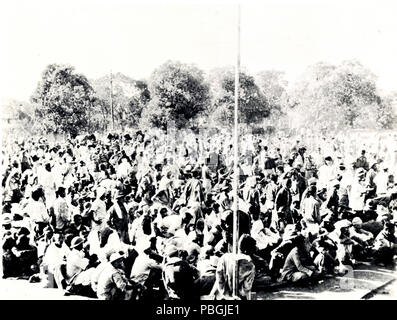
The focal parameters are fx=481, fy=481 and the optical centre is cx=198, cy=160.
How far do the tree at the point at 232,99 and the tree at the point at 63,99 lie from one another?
2109 mm

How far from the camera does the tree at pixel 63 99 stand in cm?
755

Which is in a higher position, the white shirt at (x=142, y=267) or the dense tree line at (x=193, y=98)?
the dense tree line at (x=193, y=98)

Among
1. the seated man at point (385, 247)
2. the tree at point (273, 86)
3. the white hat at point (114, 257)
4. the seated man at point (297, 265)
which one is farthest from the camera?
the tree at point (273, 86)

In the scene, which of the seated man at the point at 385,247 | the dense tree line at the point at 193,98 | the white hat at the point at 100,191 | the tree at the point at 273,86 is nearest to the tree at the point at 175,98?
the dense tree line at the point at 193,98

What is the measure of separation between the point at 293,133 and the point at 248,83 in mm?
2066

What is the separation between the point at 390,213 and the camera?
7816 mm

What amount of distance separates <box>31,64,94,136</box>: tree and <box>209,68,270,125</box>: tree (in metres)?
2.11

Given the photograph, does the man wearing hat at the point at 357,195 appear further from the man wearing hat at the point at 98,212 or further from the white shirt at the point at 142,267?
the man wearing hat at the point at 98,212

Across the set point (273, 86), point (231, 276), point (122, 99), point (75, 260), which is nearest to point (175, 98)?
point (122, 99)

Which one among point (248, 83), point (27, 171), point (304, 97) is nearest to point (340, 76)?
point (304, 97)

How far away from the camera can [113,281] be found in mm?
5746

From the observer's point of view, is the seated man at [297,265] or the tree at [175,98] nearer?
the seated man at [297,265]
